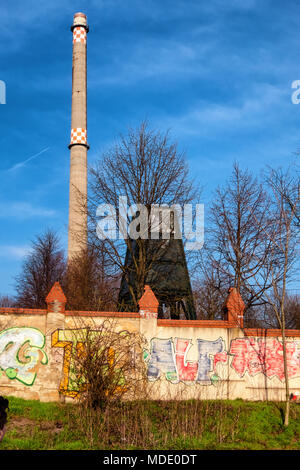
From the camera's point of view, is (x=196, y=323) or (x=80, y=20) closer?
(x=196, y=323)

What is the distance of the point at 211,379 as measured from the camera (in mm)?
15172

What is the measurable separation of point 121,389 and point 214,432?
2.54 m

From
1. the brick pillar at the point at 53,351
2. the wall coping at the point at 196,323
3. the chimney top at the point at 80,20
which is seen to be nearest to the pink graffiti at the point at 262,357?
the wall coping at the point at 196,323

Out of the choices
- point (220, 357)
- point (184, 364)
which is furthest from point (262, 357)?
point (184, 364)

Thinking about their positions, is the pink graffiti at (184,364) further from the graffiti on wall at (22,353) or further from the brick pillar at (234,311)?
the graffiti on wall at (22,353)

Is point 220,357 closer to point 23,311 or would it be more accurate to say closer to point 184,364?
point 184,364

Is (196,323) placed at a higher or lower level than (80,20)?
lower

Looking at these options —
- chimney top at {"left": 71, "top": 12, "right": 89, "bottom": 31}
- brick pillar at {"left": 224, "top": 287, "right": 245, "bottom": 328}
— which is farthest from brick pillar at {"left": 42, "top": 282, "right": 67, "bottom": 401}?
chimney top at {"left": 71, "top": 12, "right": 89, "bottom": 31}

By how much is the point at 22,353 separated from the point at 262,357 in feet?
26.0

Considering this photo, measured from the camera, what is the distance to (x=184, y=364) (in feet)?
49.7

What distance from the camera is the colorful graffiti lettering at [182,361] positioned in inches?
591

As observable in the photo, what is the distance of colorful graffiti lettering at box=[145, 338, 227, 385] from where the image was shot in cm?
1502
